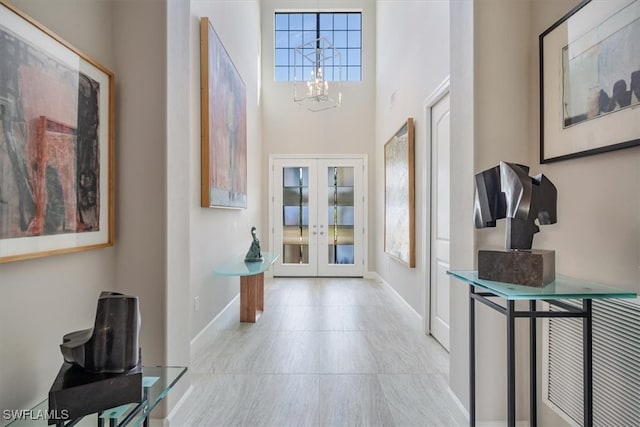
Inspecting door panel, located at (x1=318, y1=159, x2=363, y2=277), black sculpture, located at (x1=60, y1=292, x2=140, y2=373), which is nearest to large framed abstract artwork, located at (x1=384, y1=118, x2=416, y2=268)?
door panel, located at (x1=318, y1=159, x2=363, y2=277)

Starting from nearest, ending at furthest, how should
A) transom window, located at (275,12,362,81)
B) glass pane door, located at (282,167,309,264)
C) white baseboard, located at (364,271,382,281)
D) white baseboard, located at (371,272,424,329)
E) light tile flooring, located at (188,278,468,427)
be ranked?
light tile flooring, located at (188,278,468,427), white baseboard, located at (371,272,424,329), white baseboard, located at (364,271,382,281), glass pane door, located at (282,167,309,264), transom window, located at (275,12,362,81)

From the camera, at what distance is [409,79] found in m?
4.08

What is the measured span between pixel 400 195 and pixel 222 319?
8.69 ft

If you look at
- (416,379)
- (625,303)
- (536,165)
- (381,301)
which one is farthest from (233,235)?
(625,303)

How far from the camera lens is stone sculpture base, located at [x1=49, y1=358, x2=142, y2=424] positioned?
103 centimetres

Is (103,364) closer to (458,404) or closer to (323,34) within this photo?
(458,404)

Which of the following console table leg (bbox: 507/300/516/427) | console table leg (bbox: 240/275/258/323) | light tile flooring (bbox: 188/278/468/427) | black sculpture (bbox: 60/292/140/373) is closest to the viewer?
black sculpture (bbox: 60/292/140/373)

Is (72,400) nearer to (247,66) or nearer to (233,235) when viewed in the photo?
(233,235)

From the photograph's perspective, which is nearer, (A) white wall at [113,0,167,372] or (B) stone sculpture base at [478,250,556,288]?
(B) stone sculpture base at [478,250,556,288]

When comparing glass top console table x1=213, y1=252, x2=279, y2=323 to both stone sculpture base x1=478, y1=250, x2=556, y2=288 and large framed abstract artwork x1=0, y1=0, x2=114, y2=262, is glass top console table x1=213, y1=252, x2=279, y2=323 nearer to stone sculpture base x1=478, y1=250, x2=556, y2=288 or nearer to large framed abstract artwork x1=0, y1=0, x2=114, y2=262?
large framed abstract artwork x1=0, y1=0, x2=114, y2=262

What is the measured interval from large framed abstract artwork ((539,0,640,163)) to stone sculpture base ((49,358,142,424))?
6.65 feet

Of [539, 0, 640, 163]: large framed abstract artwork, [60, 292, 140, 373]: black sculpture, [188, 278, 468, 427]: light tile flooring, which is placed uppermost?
[539, 0, 640, 163]: large framed abstract artwork

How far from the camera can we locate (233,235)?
13.7ft

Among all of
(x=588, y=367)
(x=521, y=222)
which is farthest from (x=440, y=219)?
(x=588, y=367)
